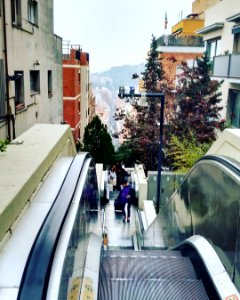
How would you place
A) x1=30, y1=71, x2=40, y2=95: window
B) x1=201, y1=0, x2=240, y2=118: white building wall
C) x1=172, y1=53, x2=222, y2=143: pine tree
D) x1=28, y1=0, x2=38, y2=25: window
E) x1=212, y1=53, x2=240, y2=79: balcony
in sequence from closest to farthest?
x1=28, y1=0, x2=38, y2=25: window
x1=30, y1=71, x2=40, y2=95: window
x1=212, y1=53, x2=240, y2=79: balcony
x1=172, y1=53, x2=222, y2=143: pine tree
x1=201, y1=0, x2=240, y2=118: white building wall

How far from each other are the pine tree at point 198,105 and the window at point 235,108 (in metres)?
0.81

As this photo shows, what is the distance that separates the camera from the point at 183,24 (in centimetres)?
4053

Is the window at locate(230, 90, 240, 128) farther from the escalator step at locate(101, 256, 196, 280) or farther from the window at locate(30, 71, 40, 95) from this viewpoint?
the escalator step at locate(101, 256, 196, 280)

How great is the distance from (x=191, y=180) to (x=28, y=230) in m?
3.61

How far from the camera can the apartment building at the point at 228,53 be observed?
17.2m

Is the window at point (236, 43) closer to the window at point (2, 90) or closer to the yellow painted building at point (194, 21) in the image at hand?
the window at point (2, 90)

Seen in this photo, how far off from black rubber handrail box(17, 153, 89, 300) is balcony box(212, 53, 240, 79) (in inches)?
580

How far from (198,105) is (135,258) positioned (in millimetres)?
14387

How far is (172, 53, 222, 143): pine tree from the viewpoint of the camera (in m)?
17.5

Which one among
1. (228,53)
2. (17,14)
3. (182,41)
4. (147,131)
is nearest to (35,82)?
(17,14)

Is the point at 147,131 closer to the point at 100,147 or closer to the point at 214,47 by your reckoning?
the point at 100,147

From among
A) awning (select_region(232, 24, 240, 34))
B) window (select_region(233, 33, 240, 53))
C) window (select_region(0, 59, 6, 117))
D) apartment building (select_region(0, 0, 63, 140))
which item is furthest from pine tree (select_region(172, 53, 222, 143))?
window (select_region(0, 59, 6, 117))

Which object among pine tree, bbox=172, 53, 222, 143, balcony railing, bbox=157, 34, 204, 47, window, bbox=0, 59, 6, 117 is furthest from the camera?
balcony railing, bbox=157, 34, 204, 47

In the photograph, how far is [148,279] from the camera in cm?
431
